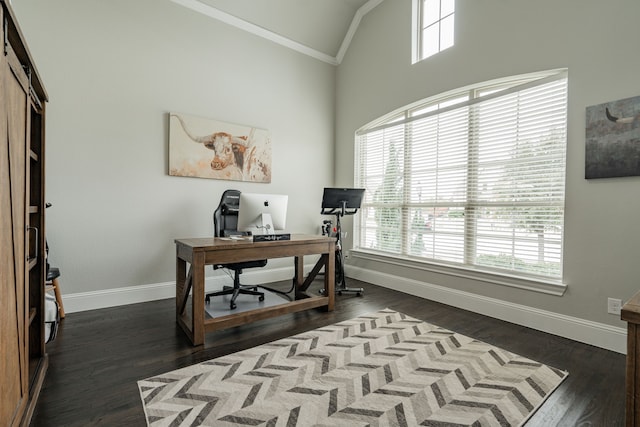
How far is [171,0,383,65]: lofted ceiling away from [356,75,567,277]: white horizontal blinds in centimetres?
164

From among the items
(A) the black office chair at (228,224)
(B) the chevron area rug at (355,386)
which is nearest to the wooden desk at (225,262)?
(B) the chevron area rug at (355,386)

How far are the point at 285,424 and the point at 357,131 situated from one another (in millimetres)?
4118

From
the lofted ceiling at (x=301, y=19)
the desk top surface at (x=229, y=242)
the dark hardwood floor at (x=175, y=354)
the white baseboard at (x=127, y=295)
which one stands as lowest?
the dark hardwood floor at (x=175, y=354)

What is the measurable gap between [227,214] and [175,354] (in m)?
1.68

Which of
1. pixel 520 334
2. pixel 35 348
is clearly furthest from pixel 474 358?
pixel 35 348

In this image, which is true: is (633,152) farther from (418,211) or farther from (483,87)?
(418,211)

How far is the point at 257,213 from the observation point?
2914 mm

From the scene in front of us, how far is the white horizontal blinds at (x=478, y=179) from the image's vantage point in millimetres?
2818

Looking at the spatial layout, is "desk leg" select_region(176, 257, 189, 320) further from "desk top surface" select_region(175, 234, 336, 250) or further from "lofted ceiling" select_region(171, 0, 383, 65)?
"lofted ceiling" select_region(171, 0, 383, 65)

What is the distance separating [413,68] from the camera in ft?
12.7

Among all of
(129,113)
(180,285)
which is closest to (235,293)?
(180,285)

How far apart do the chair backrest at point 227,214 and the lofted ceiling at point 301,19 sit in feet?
7.76

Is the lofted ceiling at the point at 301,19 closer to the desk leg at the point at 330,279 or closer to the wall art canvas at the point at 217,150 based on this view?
the wall art canvas at the point at 217,150

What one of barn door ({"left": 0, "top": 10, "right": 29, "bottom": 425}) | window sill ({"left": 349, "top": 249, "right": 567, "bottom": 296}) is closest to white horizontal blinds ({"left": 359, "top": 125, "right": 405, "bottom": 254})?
window sill ({"left": 349, "top": 249, "right": 567, "bottom": 296})
